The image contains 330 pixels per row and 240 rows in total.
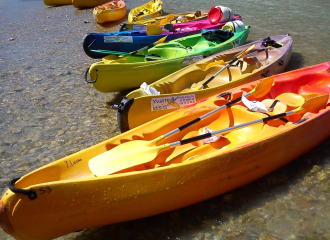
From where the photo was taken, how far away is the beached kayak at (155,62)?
15.5ft

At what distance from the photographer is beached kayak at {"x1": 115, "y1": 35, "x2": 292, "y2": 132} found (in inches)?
151

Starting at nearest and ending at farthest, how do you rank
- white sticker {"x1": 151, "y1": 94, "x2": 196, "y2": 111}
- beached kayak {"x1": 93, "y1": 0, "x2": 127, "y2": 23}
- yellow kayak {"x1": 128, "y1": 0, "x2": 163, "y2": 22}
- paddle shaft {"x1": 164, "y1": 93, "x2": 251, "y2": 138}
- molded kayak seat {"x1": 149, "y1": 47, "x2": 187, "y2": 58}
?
paddle shaft {"x1": 164, "y1": 93, "x2": 251, "y2": 138} < white sticker {"x1": 151, "y1": 94, "x2": 196, "y2": 111} < molded kayak seat {"x1": 149, "y1": 47, "x2": 187, "y2": 58} < yellow kayak {"x1": 128, "y1": 0, "x2": 163, "y2": 22} < beached kayak {"x1": 93, "y1": 0, "x2": 127, "y2": 23}

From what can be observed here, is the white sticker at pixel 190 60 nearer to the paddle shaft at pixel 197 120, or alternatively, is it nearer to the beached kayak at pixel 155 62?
the beached kayak at pixel 155 62

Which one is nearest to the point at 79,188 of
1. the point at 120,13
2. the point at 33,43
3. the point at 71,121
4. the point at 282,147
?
the point at 282,147

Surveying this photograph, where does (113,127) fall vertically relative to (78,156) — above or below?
below

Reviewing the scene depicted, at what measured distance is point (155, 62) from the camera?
5023 mm

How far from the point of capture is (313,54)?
6.75 meters

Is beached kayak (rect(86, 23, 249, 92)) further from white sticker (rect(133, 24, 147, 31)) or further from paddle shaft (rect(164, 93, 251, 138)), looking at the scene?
paddle shaft (rect(164, 93, 251, 138))

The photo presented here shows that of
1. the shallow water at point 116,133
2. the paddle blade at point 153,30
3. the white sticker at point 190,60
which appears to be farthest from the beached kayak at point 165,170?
the paddle blade at point 153,30

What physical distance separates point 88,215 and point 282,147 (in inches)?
80.1

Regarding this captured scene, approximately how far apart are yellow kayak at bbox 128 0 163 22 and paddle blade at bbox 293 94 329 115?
674cm

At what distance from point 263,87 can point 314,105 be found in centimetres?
63

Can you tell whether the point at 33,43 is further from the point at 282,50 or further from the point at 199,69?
the point at 282,50

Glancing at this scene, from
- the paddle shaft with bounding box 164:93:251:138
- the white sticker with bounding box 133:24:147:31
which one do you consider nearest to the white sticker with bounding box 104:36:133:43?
the white sticker with bounding box 133:24:147:31
